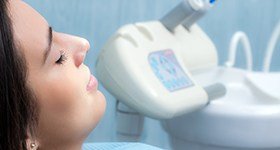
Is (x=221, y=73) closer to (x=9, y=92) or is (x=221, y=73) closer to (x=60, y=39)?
(x=60, y=39)

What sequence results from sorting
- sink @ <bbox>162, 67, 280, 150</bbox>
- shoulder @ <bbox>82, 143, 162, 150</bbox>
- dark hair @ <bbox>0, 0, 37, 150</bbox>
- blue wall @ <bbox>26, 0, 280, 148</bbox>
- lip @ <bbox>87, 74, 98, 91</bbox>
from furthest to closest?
blue wall @ <bbox>26, 0, 280, 148</bbox>, sink @ <bbox>162, 67, 280, 150</bbox>, shoulder @ <bbox>82, 143, 162, 150</bbox>, lip @ <bbox>87, 74, 98, 91</bbox>, dark hair @ <bbox>0, 0, 37, 150</bbox>

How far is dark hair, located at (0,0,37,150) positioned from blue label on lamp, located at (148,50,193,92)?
0.46 meters

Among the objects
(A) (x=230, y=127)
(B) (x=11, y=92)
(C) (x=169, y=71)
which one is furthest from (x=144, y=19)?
(B) (x=11, y=92)

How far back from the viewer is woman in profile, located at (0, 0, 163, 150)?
2.07 feet

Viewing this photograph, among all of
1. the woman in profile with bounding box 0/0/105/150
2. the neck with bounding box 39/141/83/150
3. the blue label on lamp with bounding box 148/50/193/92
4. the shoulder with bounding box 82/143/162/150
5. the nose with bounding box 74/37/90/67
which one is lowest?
the neck with bounding box 39/141/83/150

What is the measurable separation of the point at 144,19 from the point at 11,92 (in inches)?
37.6

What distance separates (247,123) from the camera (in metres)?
1.12

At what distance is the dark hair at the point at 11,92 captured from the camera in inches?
24.4

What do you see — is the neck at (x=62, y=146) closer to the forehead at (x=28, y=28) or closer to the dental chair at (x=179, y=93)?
the forehead at (x=28, y=28)

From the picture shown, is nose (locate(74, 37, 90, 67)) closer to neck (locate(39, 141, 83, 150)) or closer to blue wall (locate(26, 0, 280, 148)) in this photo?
neck (locate(39, 141, 83, 150))

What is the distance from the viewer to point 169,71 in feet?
3.68

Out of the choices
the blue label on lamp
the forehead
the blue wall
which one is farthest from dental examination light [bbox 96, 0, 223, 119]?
the forehead

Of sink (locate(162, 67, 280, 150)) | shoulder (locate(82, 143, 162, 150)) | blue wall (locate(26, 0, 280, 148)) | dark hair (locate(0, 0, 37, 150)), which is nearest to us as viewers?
dark hair (locate(0, 0, 37, 150))

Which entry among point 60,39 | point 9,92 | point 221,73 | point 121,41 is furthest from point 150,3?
point 9,92
